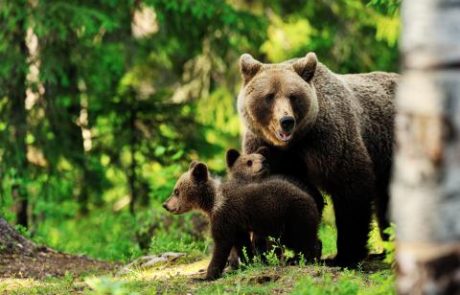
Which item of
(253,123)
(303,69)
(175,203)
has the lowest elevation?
(175,203)

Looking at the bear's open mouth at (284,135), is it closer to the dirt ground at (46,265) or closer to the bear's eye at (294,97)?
the bear's eye at (294,97)

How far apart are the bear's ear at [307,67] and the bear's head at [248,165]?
2.53 feet

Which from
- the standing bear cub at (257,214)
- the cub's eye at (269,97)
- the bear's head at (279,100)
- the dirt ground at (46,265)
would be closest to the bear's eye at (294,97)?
the bear's head at (279,100)

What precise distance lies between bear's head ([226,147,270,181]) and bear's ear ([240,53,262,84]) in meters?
0.76

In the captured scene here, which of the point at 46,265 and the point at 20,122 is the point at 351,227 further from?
the point at 20,122

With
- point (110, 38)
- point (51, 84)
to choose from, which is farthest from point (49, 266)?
point (110, 38)

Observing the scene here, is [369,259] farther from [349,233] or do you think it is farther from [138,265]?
[138,265]

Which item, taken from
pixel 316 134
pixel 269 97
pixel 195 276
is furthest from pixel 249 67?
pixel 195 276

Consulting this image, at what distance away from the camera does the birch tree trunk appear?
3186 millimetres

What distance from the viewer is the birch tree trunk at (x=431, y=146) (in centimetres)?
319

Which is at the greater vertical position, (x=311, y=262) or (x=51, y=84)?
(x=51, y=84)

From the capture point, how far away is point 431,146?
323 cm

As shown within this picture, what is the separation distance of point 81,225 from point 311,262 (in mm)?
9749

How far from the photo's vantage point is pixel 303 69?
25.0 feet
